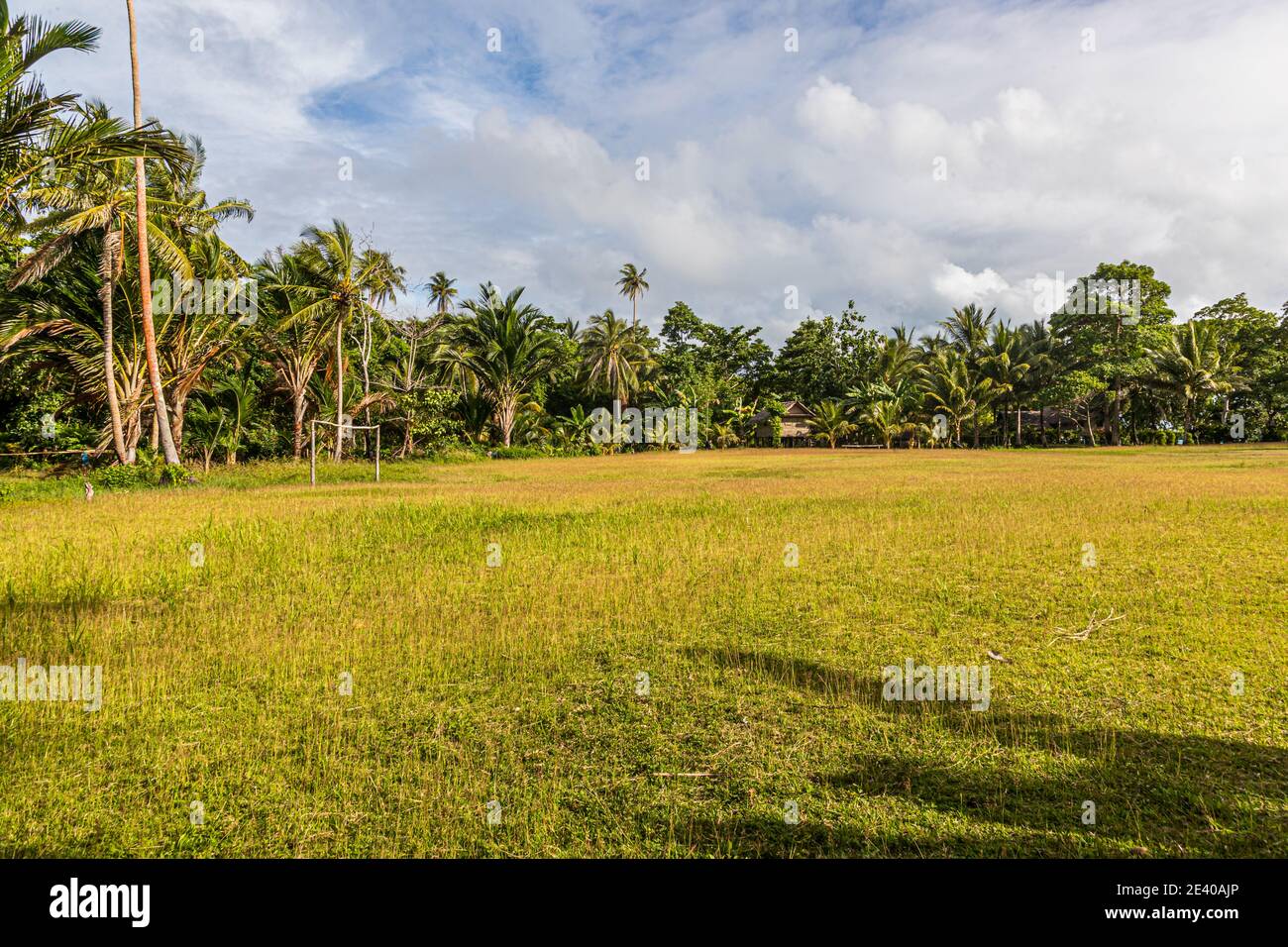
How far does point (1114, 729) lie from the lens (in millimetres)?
4574

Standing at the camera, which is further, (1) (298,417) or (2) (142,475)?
(1) (298,417)

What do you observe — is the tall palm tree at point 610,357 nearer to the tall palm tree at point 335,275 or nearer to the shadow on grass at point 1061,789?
the tall palm tree at point 335,275

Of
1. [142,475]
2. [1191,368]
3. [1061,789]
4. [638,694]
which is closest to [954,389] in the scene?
[1191,368]

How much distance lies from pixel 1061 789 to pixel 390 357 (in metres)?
45.1

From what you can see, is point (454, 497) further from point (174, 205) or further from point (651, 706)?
point (174, 205)

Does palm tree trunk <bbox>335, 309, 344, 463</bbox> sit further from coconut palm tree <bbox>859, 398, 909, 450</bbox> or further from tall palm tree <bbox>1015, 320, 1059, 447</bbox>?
tall palm tree <bbox>1015, 320, 1059, 447</bbox>

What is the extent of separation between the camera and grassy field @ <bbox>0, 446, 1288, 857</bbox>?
3574mm

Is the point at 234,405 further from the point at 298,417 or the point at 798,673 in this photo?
the point at 798,673

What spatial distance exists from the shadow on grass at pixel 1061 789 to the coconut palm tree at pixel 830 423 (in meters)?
53.0

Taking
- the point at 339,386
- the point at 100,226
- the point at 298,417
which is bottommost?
the point at 298,417

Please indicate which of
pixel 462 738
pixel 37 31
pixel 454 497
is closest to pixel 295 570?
pixel 462 738

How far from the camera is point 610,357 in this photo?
52.7 m

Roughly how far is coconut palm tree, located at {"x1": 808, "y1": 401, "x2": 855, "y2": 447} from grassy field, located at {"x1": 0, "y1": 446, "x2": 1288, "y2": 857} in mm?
44331

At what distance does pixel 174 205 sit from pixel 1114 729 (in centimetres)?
2898
